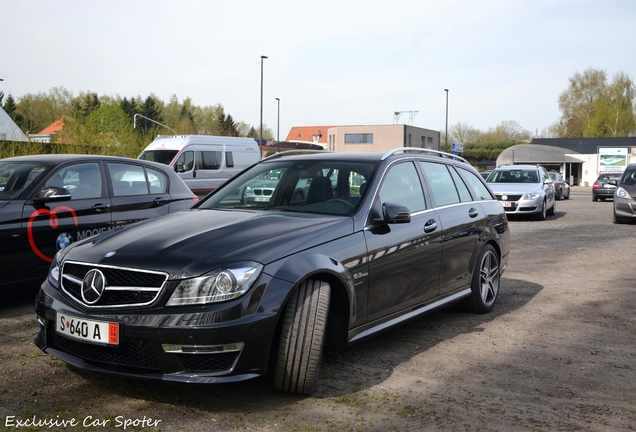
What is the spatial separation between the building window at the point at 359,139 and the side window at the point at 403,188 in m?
89.6

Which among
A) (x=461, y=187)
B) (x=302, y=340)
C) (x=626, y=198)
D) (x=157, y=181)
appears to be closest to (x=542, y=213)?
(x=626, y=198)

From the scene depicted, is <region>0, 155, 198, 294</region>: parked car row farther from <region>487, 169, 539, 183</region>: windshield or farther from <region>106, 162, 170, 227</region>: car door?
<region>487, 169, 539, 183</region>: windshield

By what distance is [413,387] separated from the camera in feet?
14.3

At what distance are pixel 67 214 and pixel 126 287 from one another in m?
3.35

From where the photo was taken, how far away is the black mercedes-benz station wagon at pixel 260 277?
3.68 metres

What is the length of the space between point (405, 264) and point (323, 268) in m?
1.15

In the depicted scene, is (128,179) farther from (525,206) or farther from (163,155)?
(525,206)

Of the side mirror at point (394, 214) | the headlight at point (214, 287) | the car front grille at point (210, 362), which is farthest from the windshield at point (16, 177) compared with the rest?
the side mirror at point (394, 214)

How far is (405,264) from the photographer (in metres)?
5.07

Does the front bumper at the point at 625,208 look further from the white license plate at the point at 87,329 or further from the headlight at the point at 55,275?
the white license plate at the point at 87,329

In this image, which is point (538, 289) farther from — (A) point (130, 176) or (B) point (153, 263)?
(B) point (153, 263)

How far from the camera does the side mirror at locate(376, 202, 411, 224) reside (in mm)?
4781

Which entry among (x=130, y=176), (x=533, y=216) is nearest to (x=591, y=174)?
(x=533, y=216)

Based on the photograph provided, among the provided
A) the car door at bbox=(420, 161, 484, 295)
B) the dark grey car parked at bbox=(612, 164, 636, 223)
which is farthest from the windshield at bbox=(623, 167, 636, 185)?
the car door at bbox=(420, 161, 484, 295)
